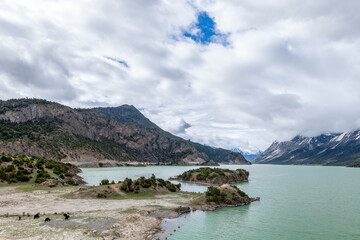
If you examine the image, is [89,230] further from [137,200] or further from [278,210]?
[278,210]

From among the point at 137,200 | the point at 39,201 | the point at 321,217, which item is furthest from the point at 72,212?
the point at 321,217

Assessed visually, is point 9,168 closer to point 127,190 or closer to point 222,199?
point 127,190

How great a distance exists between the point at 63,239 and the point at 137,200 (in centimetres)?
2568

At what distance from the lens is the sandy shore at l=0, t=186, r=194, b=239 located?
29.3 meters

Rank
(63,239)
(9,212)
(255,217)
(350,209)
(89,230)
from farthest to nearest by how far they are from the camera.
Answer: (350,209) → (255,217) → (9,212) → (89,230) → (63,239)

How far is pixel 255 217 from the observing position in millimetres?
43656

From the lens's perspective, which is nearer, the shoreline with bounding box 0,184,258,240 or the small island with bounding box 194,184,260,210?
the shoreline with bounding box 0,184,258,240

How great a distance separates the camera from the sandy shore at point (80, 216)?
96.2 feet

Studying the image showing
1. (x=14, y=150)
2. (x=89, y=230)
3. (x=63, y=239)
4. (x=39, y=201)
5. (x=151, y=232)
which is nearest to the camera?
(x=63, y=239)

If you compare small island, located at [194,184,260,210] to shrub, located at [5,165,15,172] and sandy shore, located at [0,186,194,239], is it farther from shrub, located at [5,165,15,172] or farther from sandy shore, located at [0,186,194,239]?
shrub, located at [5,165,15,172]

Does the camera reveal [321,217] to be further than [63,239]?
Yes

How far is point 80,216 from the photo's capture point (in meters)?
37.1

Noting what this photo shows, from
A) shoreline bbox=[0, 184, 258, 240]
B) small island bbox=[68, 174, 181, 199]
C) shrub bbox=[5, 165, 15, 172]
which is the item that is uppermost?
shrub bbox=[5, 165, 15, 172]

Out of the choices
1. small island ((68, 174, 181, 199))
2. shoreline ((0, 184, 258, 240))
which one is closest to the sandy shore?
shoreline ((0, 184, 258, 240))
